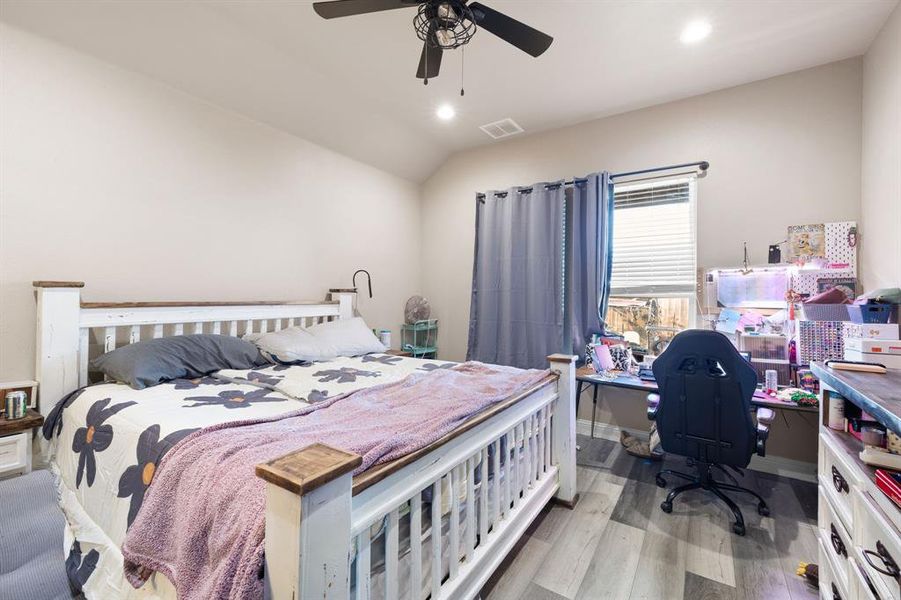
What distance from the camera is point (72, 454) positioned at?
1.59m

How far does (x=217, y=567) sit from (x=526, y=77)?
305 centimetres

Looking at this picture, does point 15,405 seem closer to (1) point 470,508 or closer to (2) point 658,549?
(1) point 470,508

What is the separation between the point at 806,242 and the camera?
2494 millimetres

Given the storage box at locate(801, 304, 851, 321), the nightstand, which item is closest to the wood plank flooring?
the storage box at locate(801, 304, 851, 321)

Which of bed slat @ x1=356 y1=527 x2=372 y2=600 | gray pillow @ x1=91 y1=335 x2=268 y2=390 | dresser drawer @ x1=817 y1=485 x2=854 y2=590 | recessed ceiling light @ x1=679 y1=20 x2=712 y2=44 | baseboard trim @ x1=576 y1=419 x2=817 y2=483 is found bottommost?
baseboard trim @ x1=576 y1=419 x2=817 y2=483

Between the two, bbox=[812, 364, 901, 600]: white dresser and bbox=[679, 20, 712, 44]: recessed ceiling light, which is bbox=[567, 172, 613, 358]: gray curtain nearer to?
bbox=[679, 20, 712, 44]: recessed ceiling light

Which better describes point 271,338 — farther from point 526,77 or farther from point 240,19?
point 526,77

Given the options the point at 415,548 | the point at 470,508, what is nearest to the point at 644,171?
the point at 470,508

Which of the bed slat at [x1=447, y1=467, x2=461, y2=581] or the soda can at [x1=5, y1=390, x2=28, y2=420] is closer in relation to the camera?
the bed slat at [x1=447, y1=467, x2=461, y2=581]

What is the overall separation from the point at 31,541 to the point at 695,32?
13.3 feet

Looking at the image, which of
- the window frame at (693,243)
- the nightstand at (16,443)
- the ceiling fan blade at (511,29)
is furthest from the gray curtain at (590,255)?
the nightstand at (16,443)

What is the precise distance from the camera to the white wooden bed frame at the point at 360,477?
0.70 meters

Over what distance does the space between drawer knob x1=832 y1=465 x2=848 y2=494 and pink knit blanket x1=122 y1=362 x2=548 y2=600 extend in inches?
45.9

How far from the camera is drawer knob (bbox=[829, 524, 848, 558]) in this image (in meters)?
1.17
